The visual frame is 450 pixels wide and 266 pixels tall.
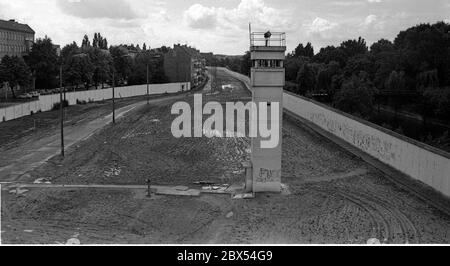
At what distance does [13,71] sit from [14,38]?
51.9 m

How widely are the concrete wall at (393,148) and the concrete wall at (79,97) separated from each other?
3723cm

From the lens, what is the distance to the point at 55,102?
7538cm

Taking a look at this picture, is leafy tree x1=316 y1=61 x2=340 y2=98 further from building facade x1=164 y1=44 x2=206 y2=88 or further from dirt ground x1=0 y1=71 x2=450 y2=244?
dirt ground x1=0 y1=71 x2=450 y2=244

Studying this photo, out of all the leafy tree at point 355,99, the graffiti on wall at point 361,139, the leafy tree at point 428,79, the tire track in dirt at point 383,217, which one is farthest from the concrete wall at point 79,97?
the leafy tree at point 428,79

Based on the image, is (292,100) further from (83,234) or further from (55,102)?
(83,234)

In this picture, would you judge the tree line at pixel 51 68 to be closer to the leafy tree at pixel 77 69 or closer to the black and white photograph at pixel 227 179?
the leafy tree at pixel 77 69

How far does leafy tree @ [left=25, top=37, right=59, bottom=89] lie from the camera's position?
100062 mm

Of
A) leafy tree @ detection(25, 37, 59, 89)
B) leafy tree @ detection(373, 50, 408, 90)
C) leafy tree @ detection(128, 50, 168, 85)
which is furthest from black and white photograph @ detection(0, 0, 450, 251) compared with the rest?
leafy tree @ detection(128, 50, 168, 85)

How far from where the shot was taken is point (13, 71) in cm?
8556

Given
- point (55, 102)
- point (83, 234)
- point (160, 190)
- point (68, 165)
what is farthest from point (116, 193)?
point (55, 102)

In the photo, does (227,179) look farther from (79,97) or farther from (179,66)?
(179,66)
